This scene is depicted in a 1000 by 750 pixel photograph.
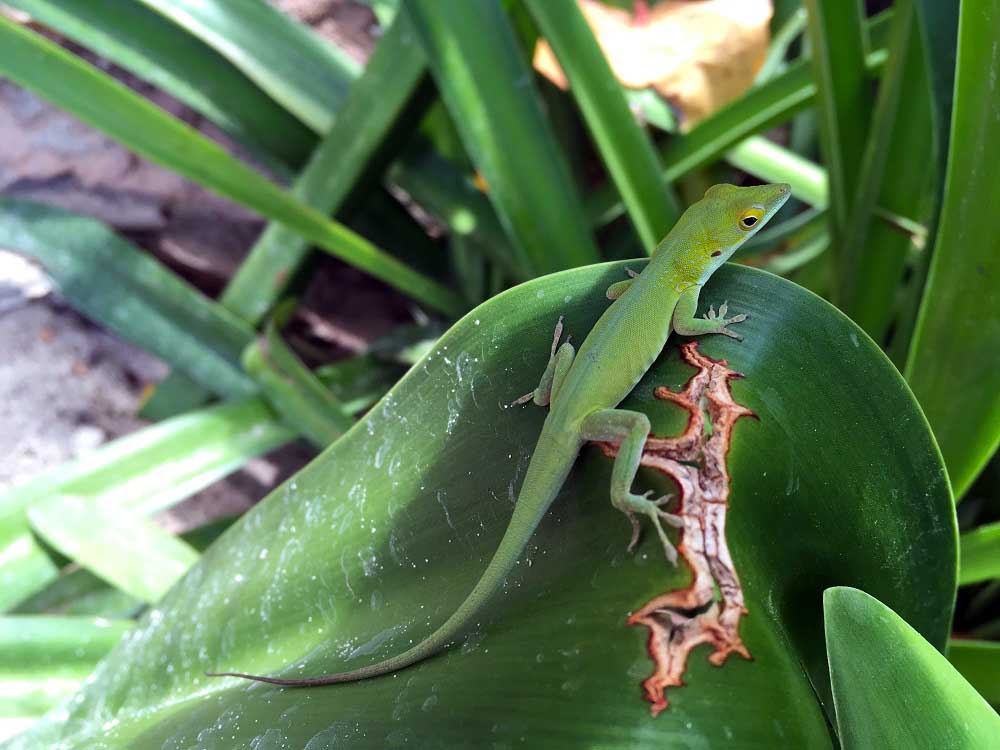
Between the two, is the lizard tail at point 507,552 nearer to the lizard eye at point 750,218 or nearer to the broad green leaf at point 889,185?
the lizard eye at point 750,218

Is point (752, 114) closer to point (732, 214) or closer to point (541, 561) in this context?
point (732, 214)

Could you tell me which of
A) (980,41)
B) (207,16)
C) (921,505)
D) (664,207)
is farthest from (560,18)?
(921,505)

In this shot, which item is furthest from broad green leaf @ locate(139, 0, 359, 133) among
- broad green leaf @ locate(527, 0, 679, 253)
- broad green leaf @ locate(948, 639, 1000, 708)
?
broad green leaf @ locate(948, 639, 1000, 708)


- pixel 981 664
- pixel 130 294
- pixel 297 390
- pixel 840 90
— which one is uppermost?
pixel 840 90

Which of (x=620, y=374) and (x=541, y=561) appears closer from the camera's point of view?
(x=541, y=561)

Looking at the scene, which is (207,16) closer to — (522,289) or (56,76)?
(56,76)

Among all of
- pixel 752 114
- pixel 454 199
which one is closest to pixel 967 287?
pixel 752 114
